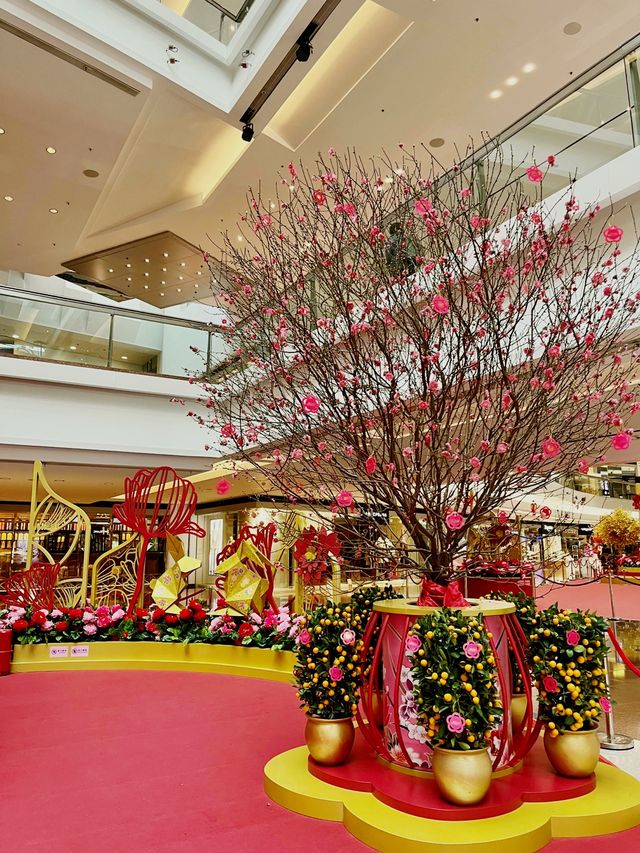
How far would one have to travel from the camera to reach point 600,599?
13.2 m

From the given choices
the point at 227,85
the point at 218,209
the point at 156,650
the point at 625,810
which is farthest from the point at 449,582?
the point at 218,209

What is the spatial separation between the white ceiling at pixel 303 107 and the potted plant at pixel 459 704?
4.31 metres

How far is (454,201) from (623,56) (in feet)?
6.64

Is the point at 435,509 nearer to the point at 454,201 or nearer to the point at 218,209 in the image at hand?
the point at 454,201

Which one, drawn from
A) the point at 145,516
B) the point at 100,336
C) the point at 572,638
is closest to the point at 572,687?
the point at 572,638

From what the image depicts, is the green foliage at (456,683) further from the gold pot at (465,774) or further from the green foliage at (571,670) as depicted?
the green foliage at (571,670)

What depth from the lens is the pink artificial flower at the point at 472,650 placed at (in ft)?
8.21

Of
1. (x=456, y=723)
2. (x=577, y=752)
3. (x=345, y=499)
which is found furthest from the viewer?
(x=577, y=752)

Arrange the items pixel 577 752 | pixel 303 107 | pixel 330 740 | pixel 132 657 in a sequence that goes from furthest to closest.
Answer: pixel 303 107
pixel 132 657
pixel 330 740
pixel 577 752

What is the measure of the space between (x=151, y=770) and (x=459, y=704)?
5.92ft

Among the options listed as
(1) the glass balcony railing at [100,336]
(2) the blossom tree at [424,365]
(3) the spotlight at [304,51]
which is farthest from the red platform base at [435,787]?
(1) the glass balcony railing at [100,336]

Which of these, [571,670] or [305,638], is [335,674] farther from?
[571,670]

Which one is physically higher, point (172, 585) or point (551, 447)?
point (551, 447)

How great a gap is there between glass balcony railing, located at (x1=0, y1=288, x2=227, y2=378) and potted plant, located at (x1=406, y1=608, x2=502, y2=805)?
6.79 m
